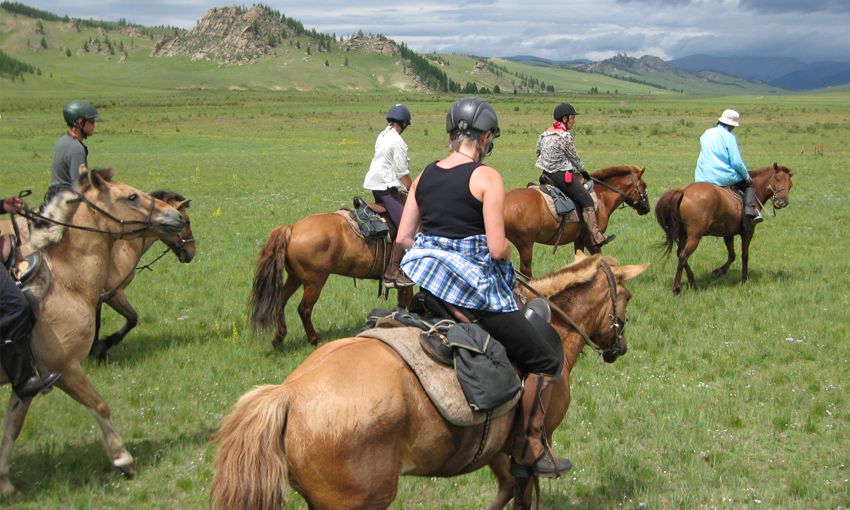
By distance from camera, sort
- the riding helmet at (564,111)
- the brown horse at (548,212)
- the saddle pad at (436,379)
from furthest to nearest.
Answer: the brown horse at (548,212) → the riding helmet at (564,111) → the saddle pad at (436,379)

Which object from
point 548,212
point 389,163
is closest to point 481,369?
point 389,163

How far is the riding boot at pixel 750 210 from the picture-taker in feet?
36.3

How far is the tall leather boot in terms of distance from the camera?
3.79m

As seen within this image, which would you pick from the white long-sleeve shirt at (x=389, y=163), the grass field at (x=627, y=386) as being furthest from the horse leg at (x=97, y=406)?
the white long-sleeve shirt at (x=389, y=163)

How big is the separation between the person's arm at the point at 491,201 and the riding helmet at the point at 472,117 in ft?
0.97

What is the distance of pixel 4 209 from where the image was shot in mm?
4555

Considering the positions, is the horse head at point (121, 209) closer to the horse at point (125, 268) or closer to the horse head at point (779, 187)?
the horse at point (125, 268)

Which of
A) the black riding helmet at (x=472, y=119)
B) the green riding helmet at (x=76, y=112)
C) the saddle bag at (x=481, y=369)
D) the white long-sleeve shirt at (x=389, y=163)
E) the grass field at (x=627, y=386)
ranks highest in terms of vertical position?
the black riding helmet at (x=472, y=119)

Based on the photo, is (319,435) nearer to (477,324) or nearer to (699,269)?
(477,324)

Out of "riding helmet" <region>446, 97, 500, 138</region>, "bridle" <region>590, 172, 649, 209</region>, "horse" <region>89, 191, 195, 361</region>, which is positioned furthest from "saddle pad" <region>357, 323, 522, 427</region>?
"bridle" <region>590, 172, 649, 209</region>

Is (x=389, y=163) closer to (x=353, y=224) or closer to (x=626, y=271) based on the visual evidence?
(x=353, y=224)

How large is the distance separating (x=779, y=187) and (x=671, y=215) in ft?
8.25

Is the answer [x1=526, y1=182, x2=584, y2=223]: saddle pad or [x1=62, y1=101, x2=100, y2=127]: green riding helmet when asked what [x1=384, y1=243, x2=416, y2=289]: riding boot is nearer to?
[x1=526, y1=182, x2=584, y2=223]: saddle pad

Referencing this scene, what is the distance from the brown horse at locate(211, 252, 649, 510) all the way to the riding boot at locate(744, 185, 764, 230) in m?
9.97
